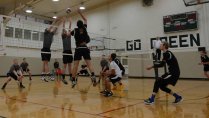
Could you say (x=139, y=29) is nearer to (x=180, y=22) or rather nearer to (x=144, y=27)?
(x=144, y=27)

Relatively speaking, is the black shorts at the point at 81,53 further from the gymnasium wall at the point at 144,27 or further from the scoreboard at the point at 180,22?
the scoreboard at the point at 180,22

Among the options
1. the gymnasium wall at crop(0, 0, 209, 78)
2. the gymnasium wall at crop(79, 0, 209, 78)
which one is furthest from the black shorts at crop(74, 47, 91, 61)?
the gymnasium wall at crop(79, 0, 209, 78)

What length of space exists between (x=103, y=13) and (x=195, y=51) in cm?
746

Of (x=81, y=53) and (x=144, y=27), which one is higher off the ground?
(x=144, y=27)

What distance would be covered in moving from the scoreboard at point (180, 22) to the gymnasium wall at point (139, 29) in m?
0.25

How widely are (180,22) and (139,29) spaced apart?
111 inches

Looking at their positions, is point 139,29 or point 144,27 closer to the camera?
point 144,27

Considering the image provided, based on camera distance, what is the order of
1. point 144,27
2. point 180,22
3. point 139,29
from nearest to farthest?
point 180,22 → point 144,27 → point 139,29

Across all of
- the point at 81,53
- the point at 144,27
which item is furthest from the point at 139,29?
the point at 81,53

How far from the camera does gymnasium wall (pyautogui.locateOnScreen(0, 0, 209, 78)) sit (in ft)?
36.0

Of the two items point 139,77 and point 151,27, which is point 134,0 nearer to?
point 151,27

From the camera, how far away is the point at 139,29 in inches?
525

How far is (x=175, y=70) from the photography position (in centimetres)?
413

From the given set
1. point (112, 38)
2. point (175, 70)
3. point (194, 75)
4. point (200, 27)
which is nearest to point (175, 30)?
point (200, 27)
